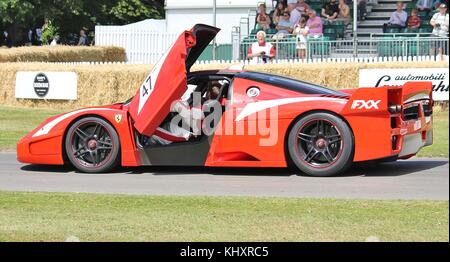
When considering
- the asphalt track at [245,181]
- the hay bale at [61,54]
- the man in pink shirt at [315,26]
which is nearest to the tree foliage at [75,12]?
the hay bale at [61,54]

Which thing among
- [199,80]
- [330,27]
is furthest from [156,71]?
[330,27]

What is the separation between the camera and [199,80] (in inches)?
447

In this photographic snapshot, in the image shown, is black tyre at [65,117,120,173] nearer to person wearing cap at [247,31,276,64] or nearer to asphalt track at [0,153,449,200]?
asphalt track at [0,153,449,200]

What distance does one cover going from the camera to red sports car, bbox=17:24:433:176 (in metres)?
10.5

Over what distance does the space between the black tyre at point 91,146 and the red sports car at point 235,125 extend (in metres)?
0.01

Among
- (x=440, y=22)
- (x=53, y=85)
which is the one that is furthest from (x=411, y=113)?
(x=440, y=22)

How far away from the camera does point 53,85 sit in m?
22.5

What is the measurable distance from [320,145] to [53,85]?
13097 mm

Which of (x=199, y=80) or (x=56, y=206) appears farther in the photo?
(x=199, y=80)

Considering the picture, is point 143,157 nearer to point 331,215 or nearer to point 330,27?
point 331,215

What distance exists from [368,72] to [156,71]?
961 cm

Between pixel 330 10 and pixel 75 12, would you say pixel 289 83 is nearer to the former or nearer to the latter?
pixel 330 10
